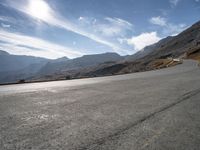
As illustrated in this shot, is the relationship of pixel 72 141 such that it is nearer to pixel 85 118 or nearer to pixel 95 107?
pixel 85 118

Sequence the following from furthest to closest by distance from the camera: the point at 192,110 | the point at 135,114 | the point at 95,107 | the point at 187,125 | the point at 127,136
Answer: the point at 95,107, the point at 192,110, the point at 135,114, the point at 187,125, the point at 127,136

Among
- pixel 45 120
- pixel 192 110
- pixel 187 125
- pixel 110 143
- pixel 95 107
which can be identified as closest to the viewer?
pixel 110 143

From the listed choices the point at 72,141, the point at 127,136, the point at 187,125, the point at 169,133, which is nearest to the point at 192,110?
the point at 187,125

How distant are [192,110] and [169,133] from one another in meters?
2.65

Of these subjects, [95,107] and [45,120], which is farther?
[95,107]

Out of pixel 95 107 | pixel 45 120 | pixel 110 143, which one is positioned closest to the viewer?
pixel 110 143

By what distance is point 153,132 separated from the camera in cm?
461

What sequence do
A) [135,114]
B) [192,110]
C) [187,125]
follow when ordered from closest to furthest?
[187,125], [135,114], [192,110]

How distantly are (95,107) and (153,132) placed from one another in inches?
120

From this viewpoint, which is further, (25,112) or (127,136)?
(25,112)

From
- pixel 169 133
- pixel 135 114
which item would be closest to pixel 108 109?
pixel 135 114

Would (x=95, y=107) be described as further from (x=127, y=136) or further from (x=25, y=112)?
(x=127, y=136)

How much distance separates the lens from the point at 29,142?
400cm

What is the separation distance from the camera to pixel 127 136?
4367 millimetres
